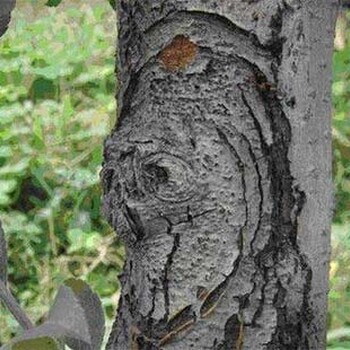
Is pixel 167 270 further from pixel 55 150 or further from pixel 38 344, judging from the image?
pixel 55 150

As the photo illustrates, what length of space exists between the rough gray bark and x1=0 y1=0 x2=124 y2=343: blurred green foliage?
125 cm

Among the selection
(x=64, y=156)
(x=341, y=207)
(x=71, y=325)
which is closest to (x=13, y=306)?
(x=71, y=325)

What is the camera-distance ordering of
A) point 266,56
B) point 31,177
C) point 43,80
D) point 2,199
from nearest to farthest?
point 266,56
point 2,199
point 31,177
point 43,80

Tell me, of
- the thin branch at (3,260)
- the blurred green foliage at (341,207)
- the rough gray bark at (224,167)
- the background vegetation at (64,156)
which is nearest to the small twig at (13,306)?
the thin branch at (3,260)

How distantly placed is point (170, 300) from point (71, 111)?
1.97 m

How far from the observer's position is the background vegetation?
6.94 feet

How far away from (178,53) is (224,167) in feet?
0.24

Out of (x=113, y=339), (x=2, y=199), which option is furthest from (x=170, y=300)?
(x=2, y=199)

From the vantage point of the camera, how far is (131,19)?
0.66 meters

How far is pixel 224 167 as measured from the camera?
64cm

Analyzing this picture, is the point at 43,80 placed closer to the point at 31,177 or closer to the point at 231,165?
the point at 31,177

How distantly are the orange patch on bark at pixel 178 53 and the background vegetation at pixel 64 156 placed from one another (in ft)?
4.06

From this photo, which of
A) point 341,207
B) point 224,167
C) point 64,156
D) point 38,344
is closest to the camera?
point 38,344

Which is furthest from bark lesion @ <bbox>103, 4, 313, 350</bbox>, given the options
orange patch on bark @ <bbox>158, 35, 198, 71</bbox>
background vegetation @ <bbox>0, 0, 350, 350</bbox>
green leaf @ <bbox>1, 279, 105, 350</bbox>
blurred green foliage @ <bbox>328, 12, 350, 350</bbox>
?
background vegetation @ <bbox>0, 0, 350, 350</bbox>
